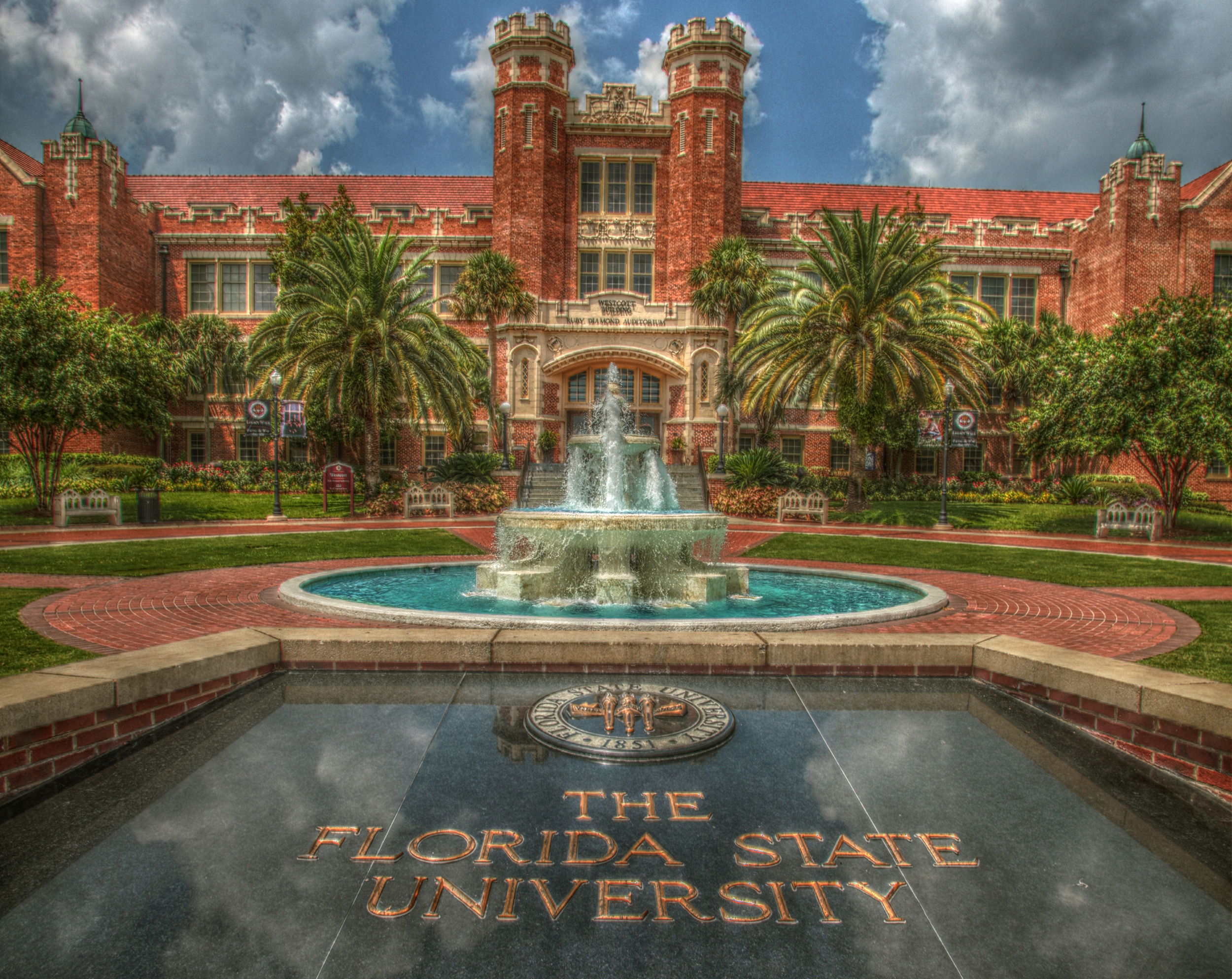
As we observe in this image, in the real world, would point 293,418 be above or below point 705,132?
below

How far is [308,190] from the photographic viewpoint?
1533 inches

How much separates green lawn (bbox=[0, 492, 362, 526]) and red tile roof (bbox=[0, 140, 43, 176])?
18.0 m

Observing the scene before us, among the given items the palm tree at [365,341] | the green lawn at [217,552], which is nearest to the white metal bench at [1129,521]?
the green lawn at [217,552]

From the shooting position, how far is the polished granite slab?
7.33 feet

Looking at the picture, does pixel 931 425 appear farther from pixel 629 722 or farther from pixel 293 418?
pixel 629 722

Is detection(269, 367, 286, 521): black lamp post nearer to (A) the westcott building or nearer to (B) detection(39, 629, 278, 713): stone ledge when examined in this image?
(A) the westcott building

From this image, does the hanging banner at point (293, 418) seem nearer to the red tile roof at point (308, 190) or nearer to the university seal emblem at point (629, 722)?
the red tile roof at point (308, 190)

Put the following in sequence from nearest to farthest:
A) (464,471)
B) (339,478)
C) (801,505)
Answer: (801,505)
(339,478)
(464,471)

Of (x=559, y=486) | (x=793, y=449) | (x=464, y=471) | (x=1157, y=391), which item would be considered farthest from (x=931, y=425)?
(x=464, y=471)

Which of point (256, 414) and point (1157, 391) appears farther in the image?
point (256, 414)

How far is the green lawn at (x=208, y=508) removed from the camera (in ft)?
62.7

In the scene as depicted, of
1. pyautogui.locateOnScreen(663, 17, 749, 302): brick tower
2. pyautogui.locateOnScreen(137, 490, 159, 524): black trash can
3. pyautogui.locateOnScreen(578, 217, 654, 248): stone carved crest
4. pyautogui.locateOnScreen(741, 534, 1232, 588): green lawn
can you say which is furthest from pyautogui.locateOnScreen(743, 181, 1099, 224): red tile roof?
pyautogui.locateOnScreen(137, 490, 159, 524): black trash can

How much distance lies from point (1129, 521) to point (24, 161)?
151 feet

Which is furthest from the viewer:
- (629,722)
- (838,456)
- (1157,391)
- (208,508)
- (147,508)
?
(838,456)
